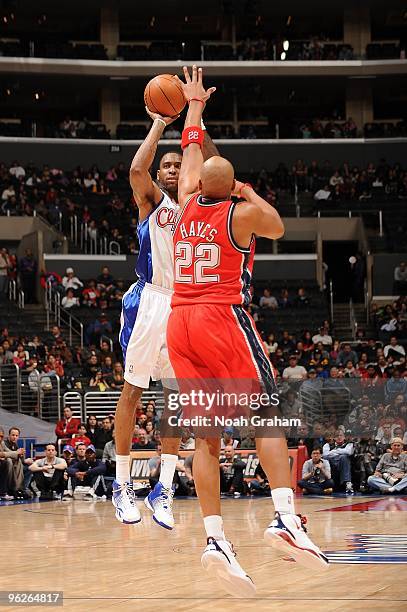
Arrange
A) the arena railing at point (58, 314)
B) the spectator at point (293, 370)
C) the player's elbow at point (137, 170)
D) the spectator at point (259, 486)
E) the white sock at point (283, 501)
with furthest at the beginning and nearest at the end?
the arena railing at point (58, 314) < the spectator at point (293, 370) < the spectator at point (259, 486) < the player's elbow at point (137, 170) < the white sock at point (283, 501)

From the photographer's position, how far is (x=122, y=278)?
33.4 meters

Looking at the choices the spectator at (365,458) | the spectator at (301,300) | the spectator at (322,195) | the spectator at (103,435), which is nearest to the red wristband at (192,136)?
the spectator at (365,458)

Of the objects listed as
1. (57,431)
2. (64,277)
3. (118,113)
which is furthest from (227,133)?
(57,431)

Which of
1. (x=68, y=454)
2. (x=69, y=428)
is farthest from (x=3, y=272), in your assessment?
(x=68, y=454)

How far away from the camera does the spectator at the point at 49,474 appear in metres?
19.4

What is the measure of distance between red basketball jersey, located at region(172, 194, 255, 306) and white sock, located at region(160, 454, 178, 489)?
2.07 metres

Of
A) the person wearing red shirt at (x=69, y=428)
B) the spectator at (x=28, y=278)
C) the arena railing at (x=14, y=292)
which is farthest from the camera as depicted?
the spectator at (x=28, y=278)

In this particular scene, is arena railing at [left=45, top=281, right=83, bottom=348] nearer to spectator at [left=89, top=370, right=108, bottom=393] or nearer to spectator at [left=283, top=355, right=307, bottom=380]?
spectator at [left=89, top=370, right=108, bottom=393]

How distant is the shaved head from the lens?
7195mm

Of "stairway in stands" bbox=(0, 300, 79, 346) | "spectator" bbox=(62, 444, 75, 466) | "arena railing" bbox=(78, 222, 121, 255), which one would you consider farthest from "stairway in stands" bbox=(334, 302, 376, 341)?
"spectator" bbox=(62, 444, 75, 466)

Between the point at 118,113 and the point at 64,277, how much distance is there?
13.4m

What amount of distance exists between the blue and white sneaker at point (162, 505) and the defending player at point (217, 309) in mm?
1558

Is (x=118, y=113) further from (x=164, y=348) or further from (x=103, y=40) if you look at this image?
(x=164, y=348)

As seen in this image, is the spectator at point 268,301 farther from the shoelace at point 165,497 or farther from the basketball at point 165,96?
the basketball at point 165,96
